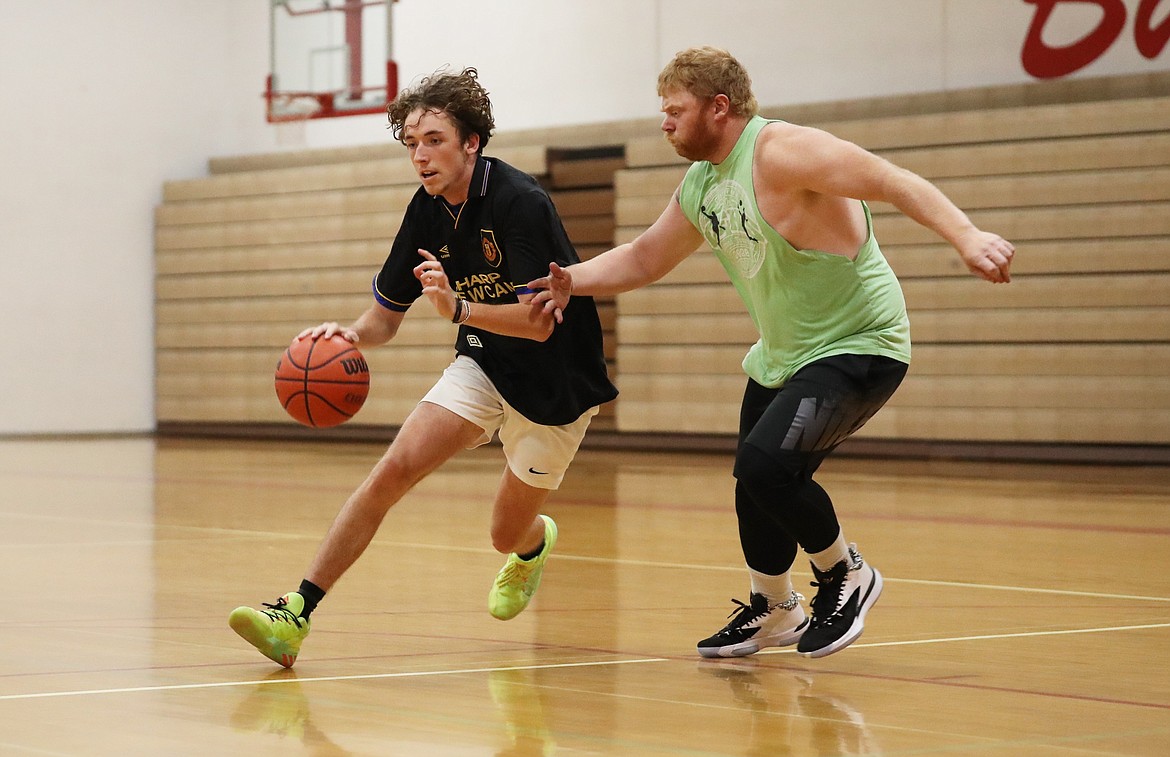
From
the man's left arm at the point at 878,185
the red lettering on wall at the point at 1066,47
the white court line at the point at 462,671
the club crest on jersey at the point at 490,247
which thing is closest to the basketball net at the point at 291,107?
the red lettering on wall at the point at 1066,47

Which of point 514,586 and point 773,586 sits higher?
point 773,586

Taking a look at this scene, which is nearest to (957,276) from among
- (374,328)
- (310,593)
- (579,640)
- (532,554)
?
(532,554)

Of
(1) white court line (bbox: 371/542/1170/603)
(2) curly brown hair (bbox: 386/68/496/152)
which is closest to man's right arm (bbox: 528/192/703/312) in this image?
(2) curly brown hair (bbox: 386/68/496/152)

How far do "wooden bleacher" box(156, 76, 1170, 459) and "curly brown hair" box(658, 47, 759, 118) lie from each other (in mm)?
8983

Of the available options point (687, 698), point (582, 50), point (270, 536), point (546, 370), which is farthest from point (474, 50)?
point (687, 698)

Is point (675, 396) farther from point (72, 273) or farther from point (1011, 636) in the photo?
point (1011, 636)

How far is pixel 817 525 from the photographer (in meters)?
3.92

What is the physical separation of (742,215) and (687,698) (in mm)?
1210

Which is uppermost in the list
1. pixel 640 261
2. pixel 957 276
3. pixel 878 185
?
pixel 878 185

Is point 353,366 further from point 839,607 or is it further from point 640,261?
point 839,607

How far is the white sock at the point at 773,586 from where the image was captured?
4234 mm

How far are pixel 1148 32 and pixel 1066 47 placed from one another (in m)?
0.65

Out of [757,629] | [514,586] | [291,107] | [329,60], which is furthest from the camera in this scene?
[291,107]

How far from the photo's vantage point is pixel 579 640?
4539 mm
